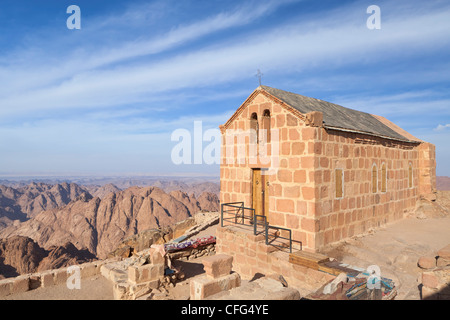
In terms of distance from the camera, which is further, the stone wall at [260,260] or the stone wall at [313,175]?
the stone wall at [313,175]

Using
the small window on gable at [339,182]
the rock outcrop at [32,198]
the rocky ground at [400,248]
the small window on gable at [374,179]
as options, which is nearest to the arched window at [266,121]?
the small window on gable at [339,182]

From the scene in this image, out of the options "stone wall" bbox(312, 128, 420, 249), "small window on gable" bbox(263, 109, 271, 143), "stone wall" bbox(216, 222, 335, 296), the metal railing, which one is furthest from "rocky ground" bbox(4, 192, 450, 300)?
"small window on gable" bbox(263, 109, 271, 143)

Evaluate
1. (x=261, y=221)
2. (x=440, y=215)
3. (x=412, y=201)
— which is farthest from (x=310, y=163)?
(x=440, y=215)

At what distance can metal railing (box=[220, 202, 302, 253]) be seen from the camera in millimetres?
10906

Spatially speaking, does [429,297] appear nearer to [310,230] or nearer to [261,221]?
[310,230]

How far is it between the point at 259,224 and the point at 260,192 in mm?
1396

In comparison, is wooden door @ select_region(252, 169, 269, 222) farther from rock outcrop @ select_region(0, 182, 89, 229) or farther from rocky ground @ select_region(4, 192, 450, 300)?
rock outcrop @ select_region(0, 182, 89, 229)

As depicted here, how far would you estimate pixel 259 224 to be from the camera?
12.9 metres

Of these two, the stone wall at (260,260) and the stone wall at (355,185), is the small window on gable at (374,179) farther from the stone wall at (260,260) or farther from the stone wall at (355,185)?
the stone wall at (260,260)

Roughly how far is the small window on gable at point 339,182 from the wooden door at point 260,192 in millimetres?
2843

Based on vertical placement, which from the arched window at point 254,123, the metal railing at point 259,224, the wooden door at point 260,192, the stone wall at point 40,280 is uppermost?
the arched window at point 254,123

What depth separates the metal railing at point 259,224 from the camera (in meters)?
10.9

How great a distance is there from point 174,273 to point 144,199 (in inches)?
2110

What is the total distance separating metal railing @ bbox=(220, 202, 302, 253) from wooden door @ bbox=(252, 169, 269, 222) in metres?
0.33
